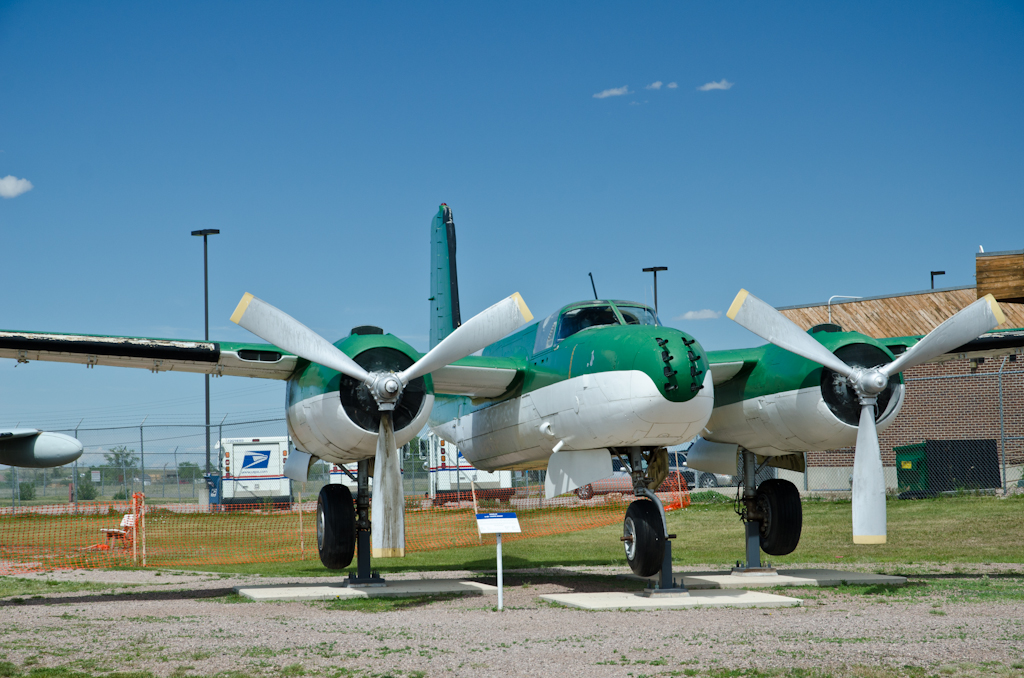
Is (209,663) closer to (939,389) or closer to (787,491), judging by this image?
(787,491)

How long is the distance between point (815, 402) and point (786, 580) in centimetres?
308

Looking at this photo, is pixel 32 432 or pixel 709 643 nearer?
pixel 709 643

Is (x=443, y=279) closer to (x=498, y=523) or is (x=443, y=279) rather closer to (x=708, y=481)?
(x=498, y=523)

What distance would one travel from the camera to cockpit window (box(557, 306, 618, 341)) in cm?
1285

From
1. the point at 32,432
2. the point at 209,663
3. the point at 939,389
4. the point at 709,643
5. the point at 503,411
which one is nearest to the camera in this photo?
the point at 209,663

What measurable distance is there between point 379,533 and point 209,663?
3962 mm

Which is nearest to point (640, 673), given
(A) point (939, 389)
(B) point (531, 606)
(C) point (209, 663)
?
(C) point (209, 663)

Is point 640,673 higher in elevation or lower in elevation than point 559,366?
lower

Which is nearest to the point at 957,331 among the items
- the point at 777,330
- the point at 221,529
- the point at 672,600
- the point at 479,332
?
the point at 777,330

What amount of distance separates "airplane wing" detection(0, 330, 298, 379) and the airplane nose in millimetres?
6226

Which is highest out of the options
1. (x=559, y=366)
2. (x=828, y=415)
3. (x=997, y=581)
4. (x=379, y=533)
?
(x=559, y=366)

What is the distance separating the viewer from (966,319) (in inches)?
498

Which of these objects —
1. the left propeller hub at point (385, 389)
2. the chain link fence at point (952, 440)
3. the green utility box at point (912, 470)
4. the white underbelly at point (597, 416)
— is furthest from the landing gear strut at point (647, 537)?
the green utility box at point (912, 470)

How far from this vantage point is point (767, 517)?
14.5 m
